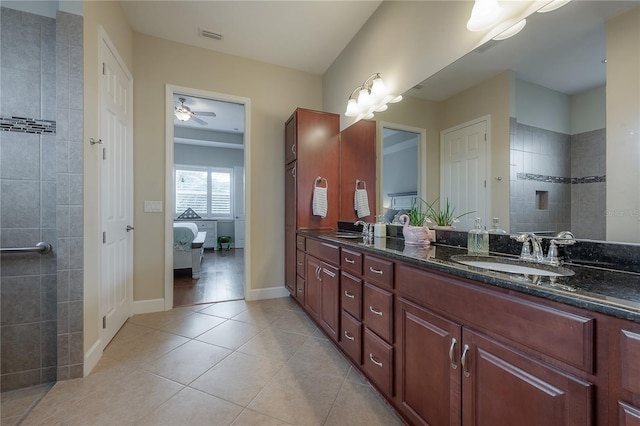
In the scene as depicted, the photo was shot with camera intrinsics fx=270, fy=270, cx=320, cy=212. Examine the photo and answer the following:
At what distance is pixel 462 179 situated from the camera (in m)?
1.70

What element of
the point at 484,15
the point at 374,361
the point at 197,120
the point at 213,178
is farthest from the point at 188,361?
the point at 213,178

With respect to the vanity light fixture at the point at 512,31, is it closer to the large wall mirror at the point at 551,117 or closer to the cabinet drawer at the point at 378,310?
the large wall mirror at the point at 551,117

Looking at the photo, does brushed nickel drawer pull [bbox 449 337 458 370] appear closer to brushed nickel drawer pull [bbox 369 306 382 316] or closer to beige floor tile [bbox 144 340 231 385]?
brushed nickel drawer pull [bbox 369 306 382 316]

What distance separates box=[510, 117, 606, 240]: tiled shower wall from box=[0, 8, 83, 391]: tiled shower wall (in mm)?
2571

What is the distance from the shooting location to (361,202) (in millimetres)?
2785

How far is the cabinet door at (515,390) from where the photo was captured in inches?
26.6

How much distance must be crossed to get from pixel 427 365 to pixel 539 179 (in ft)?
3.38

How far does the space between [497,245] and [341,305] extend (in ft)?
3.45

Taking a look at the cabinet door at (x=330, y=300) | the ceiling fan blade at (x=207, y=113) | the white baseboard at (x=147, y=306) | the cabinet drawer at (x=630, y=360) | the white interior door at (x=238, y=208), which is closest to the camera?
the cabinet drawer at (x=630, y=360)

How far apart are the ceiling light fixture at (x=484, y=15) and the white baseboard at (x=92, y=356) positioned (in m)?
3.07

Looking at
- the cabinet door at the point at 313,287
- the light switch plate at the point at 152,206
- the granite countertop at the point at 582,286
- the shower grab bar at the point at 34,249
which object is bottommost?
the cabinet door at the point at 313,287

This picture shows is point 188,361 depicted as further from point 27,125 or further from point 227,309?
point 27,125

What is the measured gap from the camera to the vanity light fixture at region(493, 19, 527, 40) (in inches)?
52.9

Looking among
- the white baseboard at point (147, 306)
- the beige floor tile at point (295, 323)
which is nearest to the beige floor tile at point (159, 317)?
the white baseboard at point (147, 306)
